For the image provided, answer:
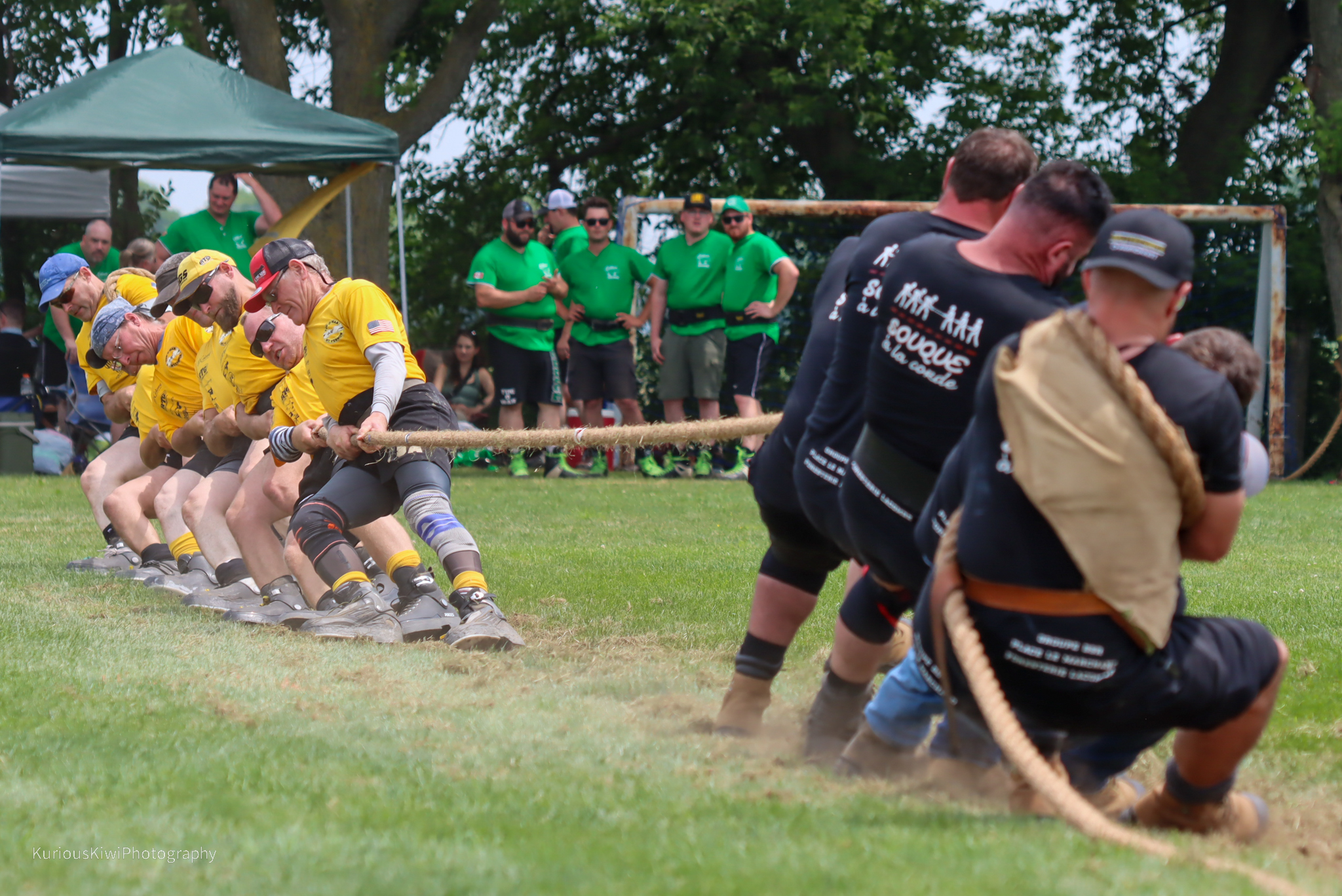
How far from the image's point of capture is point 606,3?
16.8m

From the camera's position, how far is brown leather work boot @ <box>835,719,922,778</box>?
145 inches

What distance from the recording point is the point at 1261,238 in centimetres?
1506

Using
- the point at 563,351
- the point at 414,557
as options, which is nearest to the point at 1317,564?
the point at 414,557

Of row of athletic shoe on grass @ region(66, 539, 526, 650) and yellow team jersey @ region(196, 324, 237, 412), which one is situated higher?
yellow team jersey @ region(196, 324, 237, 412)

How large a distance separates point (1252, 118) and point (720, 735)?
1447 cm

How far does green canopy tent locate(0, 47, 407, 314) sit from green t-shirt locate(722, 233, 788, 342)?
10.5 ft

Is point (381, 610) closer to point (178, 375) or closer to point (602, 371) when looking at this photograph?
point (178, 375)

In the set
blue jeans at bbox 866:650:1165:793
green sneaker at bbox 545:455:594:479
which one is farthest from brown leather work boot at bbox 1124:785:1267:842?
green sneaker at bbox 545:455:594:479

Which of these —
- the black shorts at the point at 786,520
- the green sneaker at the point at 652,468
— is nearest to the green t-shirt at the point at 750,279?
the green sneaker at the point at 652,468

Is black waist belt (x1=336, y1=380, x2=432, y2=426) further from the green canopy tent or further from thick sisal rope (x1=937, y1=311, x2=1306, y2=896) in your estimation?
the green canopy tent

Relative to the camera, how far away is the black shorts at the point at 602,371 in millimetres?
13297

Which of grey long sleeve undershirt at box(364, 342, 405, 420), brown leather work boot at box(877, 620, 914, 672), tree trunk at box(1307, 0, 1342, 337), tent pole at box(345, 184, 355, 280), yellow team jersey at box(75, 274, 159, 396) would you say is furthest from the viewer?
tent pole at box(345, 184, 355, 280)

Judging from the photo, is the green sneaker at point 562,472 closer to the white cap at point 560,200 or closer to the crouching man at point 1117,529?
the white cap at point 560,200

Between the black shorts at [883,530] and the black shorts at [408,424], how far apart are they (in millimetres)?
2539
